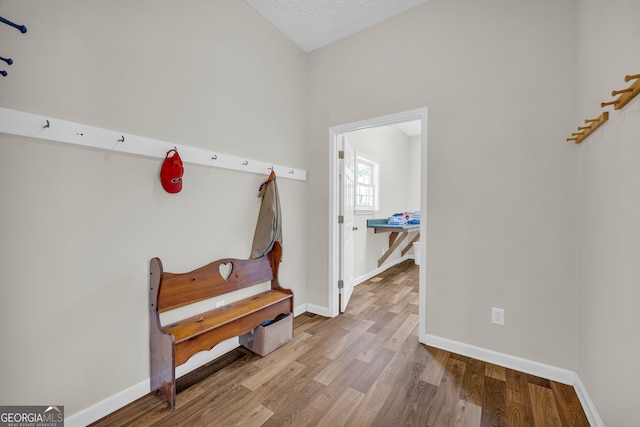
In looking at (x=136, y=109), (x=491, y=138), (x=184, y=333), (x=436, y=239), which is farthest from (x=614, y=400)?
(x=136, y=109)

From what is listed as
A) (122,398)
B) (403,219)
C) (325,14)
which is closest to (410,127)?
(403,219)

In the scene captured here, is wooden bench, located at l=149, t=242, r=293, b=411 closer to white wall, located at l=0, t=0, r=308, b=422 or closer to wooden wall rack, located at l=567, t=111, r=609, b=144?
white wall, located at l=0, t=0, r=308, b=422

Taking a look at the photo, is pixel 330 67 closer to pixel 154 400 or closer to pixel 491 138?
pixel 491 138

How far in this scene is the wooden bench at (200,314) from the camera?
153cm

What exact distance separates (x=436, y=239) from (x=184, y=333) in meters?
2.00

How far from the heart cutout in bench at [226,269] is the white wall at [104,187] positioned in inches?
4.6

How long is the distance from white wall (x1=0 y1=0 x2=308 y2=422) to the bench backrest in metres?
0.08

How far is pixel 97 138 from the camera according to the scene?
141 centimetres

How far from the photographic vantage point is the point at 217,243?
2.03 meters

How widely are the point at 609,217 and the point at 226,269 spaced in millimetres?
2373

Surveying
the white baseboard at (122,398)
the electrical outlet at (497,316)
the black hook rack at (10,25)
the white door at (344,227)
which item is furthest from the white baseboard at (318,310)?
the black hook rack at (10,25)

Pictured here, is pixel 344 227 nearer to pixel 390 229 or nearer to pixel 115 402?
pixel 390 229

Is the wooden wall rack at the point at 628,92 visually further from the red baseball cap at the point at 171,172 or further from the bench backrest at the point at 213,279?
the bench backrest at the point at 213,279

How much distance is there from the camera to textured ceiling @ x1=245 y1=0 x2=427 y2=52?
7.38ft
